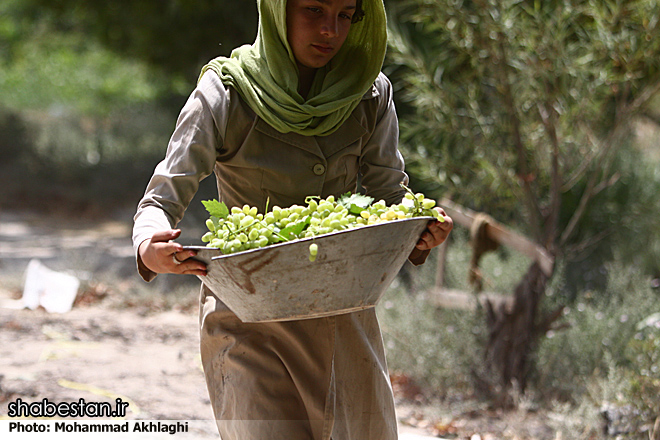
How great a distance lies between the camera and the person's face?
1.86 metres

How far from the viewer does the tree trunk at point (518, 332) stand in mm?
4250

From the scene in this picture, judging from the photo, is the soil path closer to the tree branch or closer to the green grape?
the tree branch

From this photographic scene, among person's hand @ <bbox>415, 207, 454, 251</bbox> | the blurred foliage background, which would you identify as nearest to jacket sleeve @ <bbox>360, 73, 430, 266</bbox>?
person's hand @ <bbox>415, 207, 454, 251</bbox>

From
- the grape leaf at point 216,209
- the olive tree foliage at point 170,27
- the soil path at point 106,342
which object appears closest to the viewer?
the grape leaf at point 216,209

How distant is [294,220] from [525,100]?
3.44 meters

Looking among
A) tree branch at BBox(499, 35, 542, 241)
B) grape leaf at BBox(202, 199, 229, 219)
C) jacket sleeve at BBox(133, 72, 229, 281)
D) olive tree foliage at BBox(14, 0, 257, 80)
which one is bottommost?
grape leaf at BBox(202, 199, 229, 219)

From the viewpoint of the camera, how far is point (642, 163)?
254 inches

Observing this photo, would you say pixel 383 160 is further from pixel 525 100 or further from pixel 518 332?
pixel 525 100

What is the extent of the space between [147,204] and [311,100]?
1.56 ft

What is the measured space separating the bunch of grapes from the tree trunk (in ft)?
8.83

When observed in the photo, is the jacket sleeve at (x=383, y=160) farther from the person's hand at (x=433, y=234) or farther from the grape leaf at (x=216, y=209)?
the grape leaf at (x=216, y=209)

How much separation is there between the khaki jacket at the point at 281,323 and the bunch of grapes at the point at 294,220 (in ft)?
0.70

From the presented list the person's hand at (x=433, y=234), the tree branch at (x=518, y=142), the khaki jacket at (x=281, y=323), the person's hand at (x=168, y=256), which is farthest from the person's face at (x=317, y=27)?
the tree branch at (x=518, y=142)

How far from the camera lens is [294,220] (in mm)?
1626
